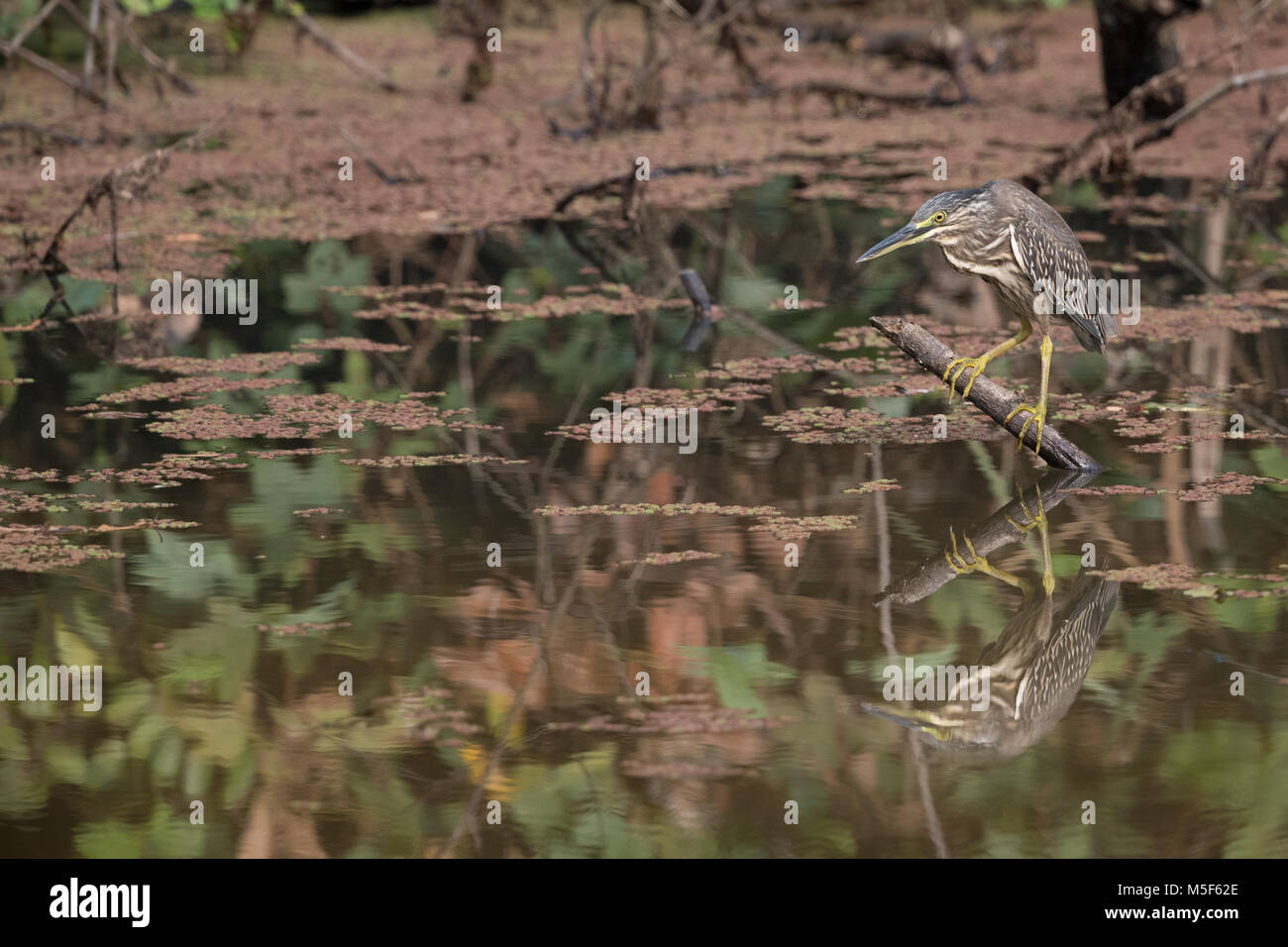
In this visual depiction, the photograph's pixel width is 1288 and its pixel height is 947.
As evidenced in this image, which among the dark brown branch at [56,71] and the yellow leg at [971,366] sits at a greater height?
the dark brown branch at [56,71]

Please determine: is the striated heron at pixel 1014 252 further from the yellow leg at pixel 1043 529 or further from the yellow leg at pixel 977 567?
the yellow leg at pixel 977 567

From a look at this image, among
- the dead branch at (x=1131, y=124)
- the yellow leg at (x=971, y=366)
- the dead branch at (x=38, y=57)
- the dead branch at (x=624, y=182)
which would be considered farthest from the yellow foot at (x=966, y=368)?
the dead branch at (x=38, y=57)

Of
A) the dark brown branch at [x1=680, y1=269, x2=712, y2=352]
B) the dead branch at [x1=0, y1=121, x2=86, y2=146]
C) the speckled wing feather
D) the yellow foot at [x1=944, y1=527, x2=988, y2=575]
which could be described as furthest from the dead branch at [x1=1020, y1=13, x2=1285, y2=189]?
the dead branch at [x1=0, y1=121, x2=86, y2=146]

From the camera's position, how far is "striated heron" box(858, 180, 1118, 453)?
201 inches

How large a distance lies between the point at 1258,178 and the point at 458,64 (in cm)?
711

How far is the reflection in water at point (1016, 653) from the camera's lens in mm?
3974

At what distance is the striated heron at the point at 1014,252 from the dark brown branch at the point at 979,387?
3 cm

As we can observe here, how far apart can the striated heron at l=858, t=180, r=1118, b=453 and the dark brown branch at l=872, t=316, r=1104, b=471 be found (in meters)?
0.03

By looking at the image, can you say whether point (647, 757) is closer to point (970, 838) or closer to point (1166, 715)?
point (970, 838)

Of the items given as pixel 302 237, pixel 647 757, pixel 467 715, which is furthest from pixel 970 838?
pixel 302 237

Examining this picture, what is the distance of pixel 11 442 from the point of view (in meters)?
6.05

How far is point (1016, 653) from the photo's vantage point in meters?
4.38

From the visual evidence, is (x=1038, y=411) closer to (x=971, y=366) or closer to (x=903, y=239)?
(x=971, y=366)

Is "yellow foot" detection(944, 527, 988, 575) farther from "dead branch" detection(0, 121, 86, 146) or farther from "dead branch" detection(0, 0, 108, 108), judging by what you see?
"dead branch" detection(0, 0, 108, 108)
